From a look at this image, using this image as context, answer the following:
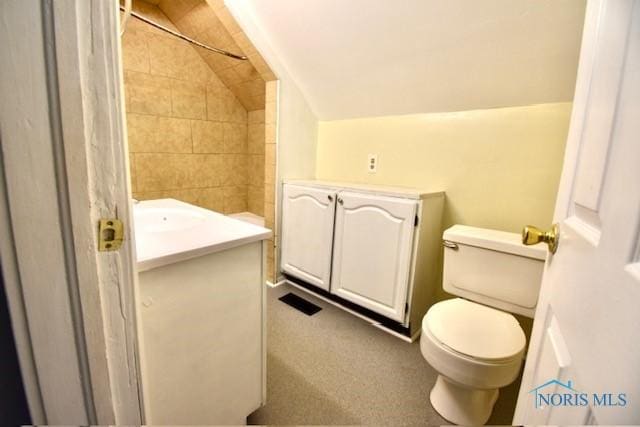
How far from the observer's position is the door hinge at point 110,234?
46 cm

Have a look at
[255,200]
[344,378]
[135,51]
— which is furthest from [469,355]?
[135,51]

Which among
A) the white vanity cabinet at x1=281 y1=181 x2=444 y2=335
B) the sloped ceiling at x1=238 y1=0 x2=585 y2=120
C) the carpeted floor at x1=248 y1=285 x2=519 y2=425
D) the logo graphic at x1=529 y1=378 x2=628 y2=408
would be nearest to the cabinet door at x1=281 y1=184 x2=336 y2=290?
the white vanity cabinet at x1=281 y1=181 x2=444 y2=335

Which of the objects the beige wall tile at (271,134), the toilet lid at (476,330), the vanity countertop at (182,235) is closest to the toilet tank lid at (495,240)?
the toilet lid at (476,330)

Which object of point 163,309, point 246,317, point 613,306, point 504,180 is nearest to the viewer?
point 613,306

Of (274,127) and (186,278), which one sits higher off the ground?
(274,127)

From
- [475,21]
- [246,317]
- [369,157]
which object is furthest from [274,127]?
[246,317]

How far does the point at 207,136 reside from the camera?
9.22ft

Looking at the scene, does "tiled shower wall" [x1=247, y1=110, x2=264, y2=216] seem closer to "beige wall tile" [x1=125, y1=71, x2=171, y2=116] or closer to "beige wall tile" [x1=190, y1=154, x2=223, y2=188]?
"beige wall tile" [x1=190, y1=154, x2=223, y2=188]

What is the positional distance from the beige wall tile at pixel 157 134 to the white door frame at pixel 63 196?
7.62 feet

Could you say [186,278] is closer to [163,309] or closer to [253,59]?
[163,309]

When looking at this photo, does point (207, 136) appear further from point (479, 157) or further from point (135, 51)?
point (479, 157)

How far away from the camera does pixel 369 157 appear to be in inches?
84.0

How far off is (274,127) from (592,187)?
6.45 ft

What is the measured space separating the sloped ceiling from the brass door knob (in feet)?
3.62
